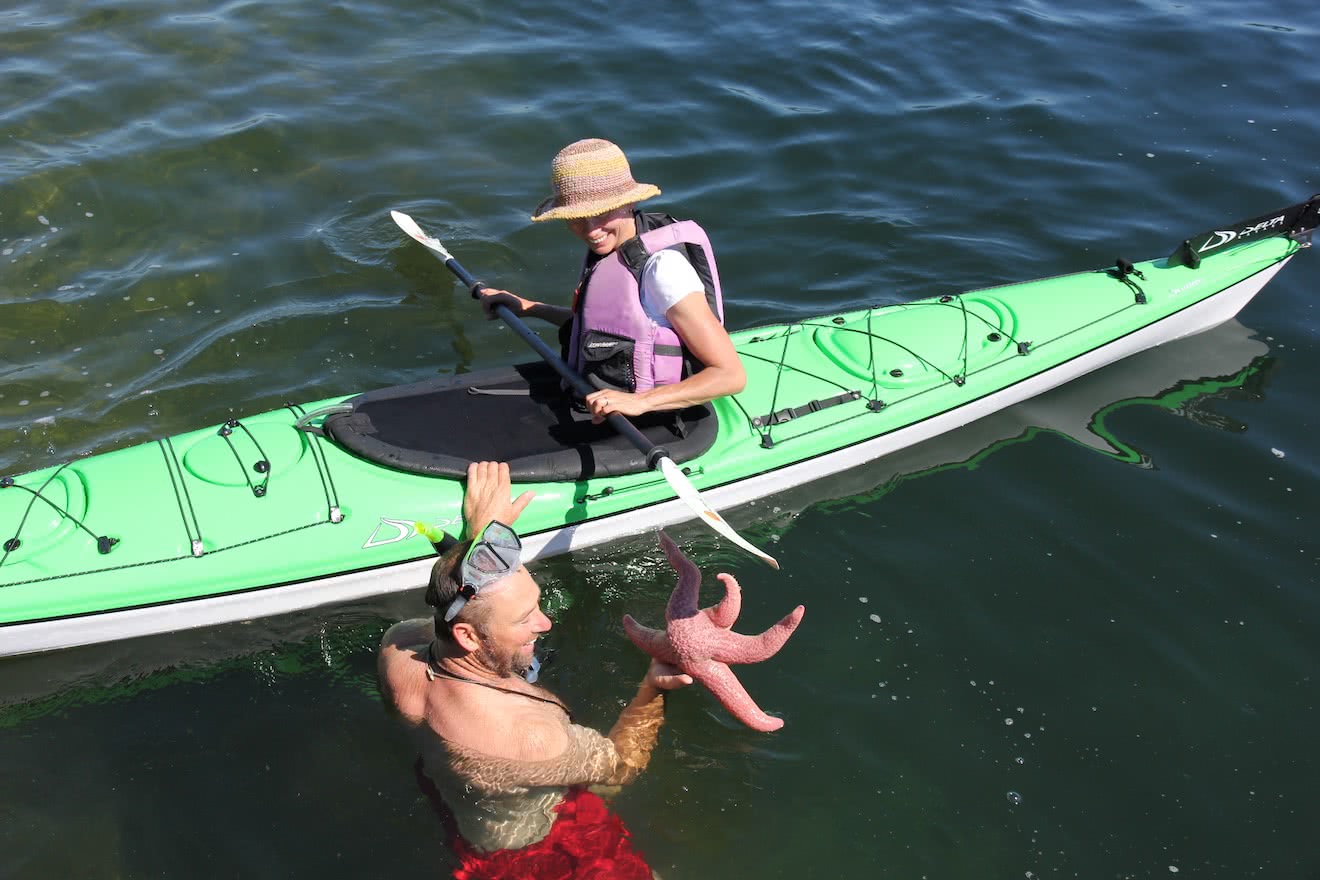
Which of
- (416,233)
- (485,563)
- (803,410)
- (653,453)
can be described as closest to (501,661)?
(485,563)

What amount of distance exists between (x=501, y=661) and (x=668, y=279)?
1.63m

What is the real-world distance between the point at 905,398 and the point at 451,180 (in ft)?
13.0

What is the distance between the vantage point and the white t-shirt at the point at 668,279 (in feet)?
12.7

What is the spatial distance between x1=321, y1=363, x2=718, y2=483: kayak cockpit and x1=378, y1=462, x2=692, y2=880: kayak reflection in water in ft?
3.17

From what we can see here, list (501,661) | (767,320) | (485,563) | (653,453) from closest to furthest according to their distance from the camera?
(485,563) → (501,661) → (653,453) → (767,320)

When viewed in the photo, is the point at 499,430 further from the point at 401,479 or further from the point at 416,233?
the point at 416,233

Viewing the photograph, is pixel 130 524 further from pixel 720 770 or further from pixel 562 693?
pixel 720 770

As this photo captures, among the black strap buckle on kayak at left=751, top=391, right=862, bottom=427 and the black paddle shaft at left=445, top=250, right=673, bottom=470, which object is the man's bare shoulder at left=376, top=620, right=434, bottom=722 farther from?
the black strap buckle on kayak at left=751, top=391, right=862, bottom=427

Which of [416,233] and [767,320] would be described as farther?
[767,320]

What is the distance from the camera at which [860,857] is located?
3631mm

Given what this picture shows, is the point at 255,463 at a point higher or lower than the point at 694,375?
lower

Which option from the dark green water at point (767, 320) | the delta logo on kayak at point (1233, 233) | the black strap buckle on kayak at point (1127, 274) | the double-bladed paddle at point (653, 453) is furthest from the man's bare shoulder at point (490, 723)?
the delta logo on kayak at point (1233, 233)

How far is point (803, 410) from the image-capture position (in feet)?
15.9

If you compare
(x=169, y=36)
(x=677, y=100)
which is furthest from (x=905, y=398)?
(x=169, y=36)
